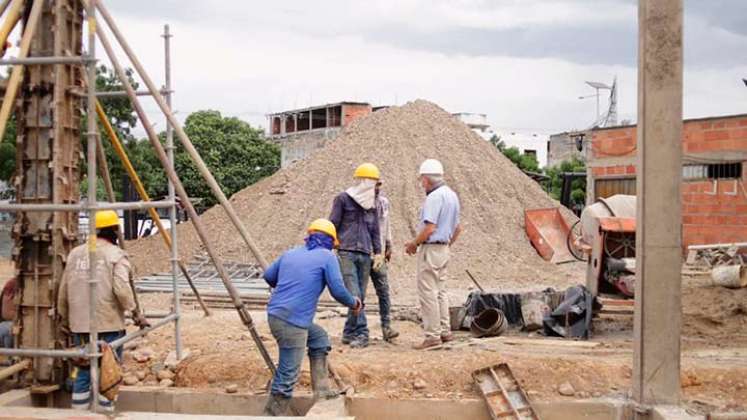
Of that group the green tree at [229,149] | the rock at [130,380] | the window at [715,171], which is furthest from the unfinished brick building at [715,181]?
the green tree at [229,149]

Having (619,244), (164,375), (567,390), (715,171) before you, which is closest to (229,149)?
(715,171)

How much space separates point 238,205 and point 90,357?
52.3 ft

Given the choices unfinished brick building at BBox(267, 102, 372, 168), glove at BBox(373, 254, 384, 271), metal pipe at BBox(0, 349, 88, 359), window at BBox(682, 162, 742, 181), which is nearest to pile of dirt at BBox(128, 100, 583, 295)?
window at BBox(682, 162, 742, 181)

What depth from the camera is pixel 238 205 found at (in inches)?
845

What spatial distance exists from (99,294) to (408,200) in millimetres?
13796

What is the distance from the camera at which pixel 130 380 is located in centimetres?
707

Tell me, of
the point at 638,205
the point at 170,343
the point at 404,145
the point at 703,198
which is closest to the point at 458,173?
the point at 404,145

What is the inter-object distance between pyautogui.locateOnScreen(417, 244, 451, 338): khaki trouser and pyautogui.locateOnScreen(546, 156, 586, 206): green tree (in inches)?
757

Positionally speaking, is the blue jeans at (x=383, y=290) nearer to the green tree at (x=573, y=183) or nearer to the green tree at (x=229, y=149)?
the green tree at (x=573, y=183)

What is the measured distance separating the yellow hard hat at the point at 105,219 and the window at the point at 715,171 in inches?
473

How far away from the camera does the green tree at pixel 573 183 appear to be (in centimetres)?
2892

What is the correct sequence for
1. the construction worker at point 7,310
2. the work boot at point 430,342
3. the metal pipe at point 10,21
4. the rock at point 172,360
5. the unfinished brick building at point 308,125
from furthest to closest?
the unfinished brick building at point 308,125 → the work boot at point 430,342 → the rock at point 172,360 → the construction worker at point 7,310 → the metal pipe at point 10,21

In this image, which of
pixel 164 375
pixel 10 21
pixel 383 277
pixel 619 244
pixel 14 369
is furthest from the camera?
pixel 619 244

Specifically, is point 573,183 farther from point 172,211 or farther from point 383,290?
point 172,211
